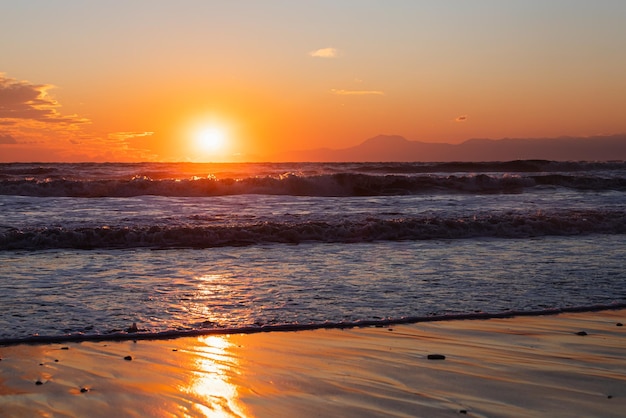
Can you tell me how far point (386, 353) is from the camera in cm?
508

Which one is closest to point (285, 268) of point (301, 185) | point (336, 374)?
point (336, 374)

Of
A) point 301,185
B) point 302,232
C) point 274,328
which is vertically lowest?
point 274,328

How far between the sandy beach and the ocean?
55 centimetres

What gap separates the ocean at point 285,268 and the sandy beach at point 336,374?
55 cm

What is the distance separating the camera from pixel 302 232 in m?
13.5

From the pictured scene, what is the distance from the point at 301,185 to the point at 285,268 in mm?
21243

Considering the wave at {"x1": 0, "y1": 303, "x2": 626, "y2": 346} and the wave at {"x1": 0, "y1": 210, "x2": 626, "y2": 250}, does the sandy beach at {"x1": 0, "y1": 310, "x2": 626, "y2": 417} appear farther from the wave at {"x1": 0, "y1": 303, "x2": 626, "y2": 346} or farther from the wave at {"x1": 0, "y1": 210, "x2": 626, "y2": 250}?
the wave at {"x1": 0, "y1": 210, "x2": 626, "y2": 250}

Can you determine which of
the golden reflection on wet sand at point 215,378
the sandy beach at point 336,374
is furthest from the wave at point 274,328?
the golden reflection on wet sand at point 215,378

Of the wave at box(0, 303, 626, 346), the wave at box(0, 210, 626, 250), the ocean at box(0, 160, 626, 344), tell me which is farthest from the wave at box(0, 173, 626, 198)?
the wave at box(0, 303, 626, 346)

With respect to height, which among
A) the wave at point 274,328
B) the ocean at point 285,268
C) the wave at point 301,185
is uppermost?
the wave at point 301,185

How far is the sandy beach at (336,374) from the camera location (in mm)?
3852

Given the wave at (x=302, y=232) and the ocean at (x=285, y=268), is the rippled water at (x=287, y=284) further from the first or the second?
the wave at (x=302, y=232)

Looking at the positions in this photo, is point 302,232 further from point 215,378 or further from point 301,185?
point 301,185

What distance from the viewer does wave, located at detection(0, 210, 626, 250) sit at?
1246 centimetres
